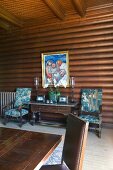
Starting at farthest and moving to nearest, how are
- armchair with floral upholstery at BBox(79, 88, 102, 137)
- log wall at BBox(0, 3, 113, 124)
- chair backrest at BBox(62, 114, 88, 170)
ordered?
log wall at BBox(0, 3, 113, 124)
armchair with floral upholstery at BBox(79, 88, 102, 137)
chair backrest at BBox(62, 114, 88, 170)

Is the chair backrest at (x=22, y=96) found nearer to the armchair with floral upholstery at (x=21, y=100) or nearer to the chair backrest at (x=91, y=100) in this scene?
the armchair with floral upholstery at (x=21, y=100)

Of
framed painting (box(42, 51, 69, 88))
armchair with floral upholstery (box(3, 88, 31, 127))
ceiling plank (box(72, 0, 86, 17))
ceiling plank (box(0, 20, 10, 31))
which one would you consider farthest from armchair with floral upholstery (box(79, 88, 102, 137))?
ceiling plank (box(0, 20, 10, 31))

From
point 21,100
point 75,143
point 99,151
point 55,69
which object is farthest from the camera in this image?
point 21,100

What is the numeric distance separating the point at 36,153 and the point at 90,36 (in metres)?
3.50

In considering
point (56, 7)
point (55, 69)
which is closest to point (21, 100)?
point (55, 69)

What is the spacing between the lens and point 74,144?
4.59ft

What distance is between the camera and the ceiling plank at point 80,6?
3.42 meters

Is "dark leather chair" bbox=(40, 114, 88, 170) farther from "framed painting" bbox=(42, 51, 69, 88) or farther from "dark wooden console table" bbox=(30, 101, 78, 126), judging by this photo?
"framed painting" bbox=(42, 51, 69, 88)

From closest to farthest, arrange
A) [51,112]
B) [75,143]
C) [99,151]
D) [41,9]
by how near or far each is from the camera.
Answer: [75,143]
[99,151]
[41,9]
[51,112]

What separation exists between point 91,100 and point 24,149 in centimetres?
291

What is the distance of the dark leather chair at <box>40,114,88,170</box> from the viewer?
130 cm

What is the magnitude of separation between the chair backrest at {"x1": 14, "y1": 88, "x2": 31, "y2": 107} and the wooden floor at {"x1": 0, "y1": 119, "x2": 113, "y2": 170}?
1.08m

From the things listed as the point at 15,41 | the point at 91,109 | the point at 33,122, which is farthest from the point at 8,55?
the point at 91,109

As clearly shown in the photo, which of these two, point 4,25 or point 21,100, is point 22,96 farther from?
point 4,25
